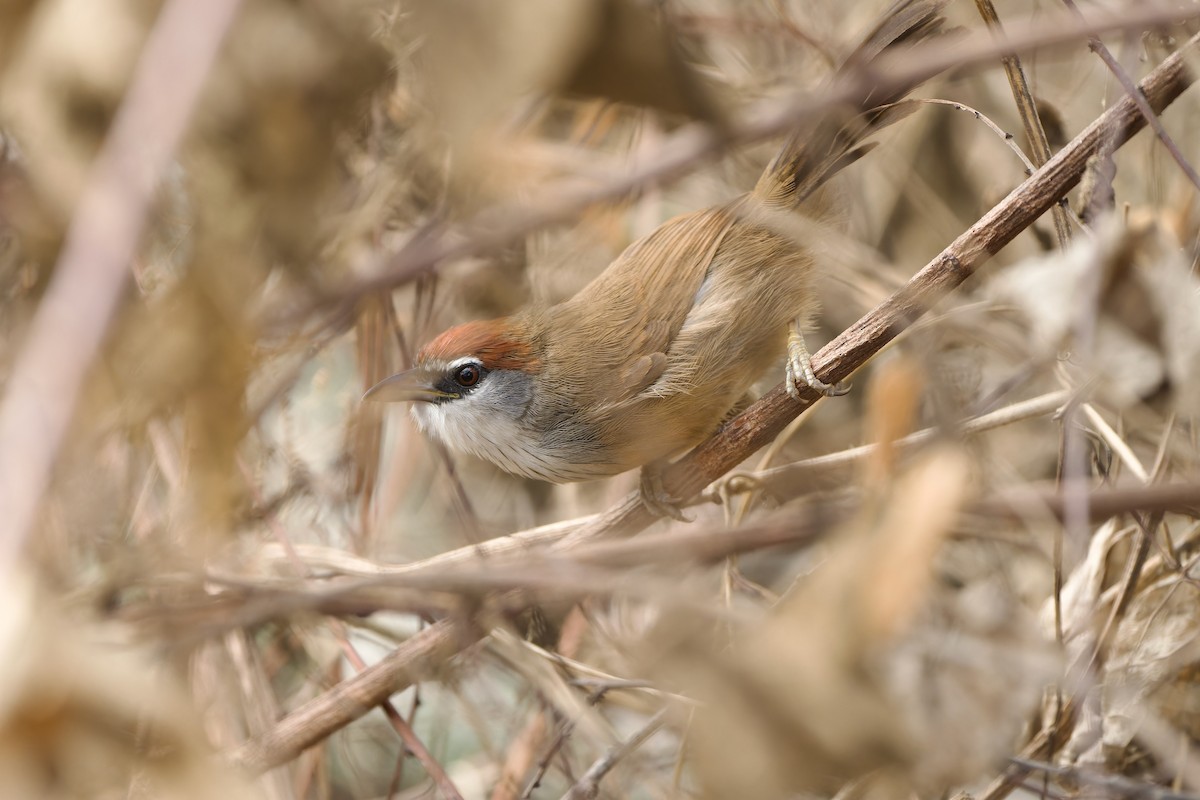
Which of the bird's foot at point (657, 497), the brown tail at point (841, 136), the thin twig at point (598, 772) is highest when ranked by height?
the brown tail at point (841, 136)

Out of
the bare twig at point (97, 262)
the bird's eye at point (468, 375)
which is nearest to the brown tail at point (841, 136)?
the bird's eye at point (468, 375)

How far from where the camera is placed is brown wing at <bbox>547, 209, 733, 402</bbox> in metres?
3.38

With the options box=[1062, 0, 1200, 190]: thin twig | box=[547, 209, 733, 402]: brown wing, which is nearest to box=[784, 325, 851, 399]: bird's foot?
box=[547, 209, 733, 402]: brown wing

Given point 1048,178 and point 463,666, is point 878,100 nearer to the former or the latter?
point 1048,178

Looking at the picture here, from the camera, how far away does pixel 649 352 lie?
340 cm

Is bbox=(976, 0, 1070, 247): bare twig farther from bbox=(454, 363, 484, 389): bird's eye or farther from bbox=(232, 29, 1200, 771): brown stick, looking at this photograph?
bbox=(454, 363, 484, 389): bird's eye

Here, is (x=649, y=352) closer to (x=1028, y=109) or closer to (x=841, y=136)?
(x=841, y=136)

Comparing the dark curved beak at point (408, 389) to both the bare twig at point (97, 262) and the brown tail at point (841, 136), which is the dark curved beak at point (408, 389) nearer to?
the brown tail at point (841, 136)

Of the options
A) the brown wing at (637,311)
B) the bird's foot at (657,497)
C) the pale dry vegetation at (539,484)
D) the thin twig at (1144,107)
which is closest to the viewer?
the pale dry vegetation at (539,484)

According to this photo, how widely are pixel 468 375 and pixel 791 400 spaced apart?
1.16m

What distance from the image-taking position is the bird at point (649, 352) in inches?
130

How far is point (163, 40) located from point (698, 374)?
7.73 feet

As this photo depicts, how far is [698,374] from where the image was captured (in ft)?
10.8

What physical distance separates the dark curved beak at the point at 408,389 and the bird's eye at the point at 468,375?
0.23ft
